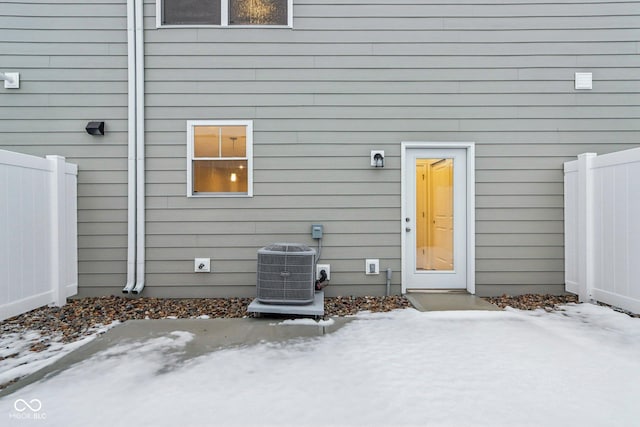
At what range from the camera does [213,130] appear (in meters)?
4.44

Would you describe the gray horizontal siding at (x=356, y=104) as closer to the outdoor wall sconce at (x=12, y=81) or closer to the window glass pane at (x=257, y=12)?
the window glass pane at (x=257, y=12)

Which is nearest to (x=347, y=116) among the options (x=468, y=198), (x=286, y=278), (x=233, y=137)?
(x=233, y=137)

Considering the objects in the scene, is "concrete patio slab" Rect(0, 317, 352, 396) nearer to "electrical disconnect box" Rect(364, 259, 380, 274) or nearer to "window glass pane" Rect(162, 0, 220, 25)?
"electrical disconnect box" Rect(364, 259, 380, 274)

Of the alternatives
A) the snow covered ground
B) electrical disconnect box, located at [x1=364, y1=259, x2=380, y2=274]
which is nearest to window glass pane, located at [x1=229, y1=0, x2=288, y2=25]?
electrical disconnect box, located at [x1=364, y1=259, x2=380, y2=274]

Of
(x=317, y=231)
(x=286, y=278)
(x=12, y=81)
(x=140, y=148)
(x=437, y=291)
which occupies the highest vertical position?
(x=12, y=81)

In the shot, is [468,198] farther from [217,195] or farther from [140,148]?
[140,148]

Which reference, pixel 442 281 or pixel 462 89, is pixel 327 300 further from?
pixel 462 89

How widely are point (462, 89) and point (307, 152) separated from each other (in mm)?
2044

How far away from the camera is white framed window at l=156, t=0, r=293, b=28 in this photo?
4.41 metres

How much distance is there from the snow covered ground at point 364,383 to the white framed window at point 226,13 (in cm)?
360

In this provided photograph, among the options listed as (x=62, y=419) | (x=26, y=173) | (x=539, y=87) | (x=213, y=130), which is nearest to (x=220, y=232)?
(x=213, y=130)

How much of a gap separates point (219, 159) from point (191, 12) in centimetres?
182

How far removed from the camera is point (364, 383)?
226 centimetres

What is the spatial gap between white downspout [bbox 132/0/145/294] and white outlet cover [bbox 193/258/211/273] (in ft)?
2.10
